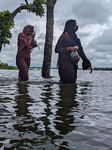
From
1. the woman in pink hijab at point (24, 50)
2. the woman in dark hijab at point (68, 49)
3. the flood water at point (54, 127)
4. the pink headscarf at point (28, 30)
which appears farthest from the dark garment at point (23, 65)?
the flood water at point (54, 127)

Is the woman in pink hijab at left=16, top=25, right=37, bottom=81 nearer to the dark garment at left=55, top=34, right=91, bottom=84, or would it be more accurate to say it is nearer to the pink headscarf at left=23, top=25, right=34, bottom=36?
the pink headscarf at left=23, top=25, right=34, bottom=36

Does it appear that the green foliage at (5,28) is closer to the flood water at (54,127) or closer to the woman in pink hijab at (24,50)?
the woman in pink hijab at (24,50)

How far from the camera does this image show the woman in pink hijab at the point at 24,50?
10.1 metres

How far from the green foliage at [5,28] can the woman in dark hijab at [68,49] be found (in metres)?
5.38

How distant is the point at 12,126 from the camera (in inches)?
114

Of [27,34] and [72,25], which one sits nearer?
[72,25]

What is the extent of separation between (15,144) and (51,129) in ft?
2.00

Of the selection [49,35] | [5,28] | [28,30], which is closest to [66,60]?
[28,30]

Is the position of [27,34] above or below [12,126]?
above

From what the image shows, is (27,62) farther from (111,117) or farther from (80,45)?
(111,117)

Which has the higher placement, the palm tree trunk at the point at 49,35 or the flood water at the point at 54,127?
the palm tree trunk at the point at 49,35

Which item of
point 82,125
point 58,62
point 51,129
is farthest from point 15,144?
point 58,62

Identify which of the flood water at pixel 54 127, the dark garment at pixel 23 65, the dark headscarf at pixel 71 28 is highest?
the dark headscarf at pixel 71 28

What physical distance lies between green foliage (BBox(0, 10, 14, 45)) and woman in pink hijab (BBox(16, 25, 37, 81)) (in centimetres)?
350
